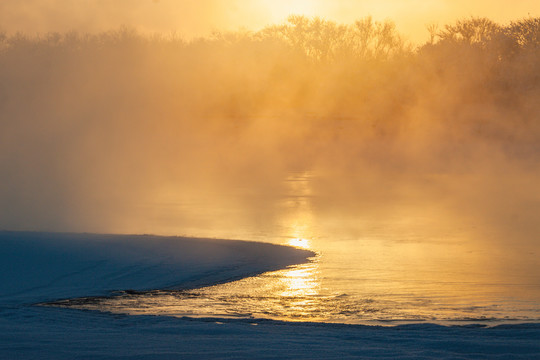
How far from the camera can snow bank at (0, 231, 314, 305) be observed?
783cm

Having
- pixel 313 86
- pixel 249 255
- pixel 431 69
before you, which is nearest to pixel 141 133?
pixel 313 86

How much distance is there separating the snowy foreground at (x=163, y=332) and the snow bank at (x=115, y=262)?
0.06ft

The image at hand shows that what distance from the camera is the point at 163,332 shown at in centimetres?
586

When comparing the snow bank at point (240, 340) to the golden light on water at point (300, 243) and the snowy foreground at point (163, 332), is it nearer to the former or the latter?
the snowy foreground at point (163, 332)

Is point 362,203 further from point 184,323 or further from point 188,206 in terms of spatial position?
point 184,323

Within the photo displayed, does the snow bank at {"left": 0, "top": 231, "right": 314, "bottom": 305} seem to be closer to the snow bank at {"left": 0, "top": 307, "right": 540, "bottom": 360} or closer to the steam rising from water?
the snow bank at {"left": 0, "top": 307, "right": 540, "bottom": 360}

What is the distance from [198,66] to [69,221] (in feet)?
103

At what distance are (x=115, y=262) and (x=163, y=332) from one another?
3141 millimetres

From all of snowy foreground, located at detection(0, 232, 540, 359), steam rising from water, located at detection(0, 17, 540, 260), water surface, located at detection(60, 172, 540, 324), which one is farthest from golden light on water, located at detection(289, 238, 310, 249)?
steam rising from water, located at detection(0, 17, 540, 260)

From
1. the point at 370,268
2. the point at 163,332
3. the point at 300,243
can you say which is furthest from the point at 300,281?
the point at 300,243

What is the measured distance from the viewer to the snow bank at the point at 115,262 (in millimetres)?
7828

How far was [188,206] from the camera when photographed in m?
16.4

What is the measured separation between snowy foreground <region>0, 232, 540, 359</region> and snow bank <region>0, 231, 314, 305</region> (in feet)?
0.06

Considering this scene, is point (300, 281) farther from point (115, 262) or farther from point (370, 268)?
point (115, 262)
